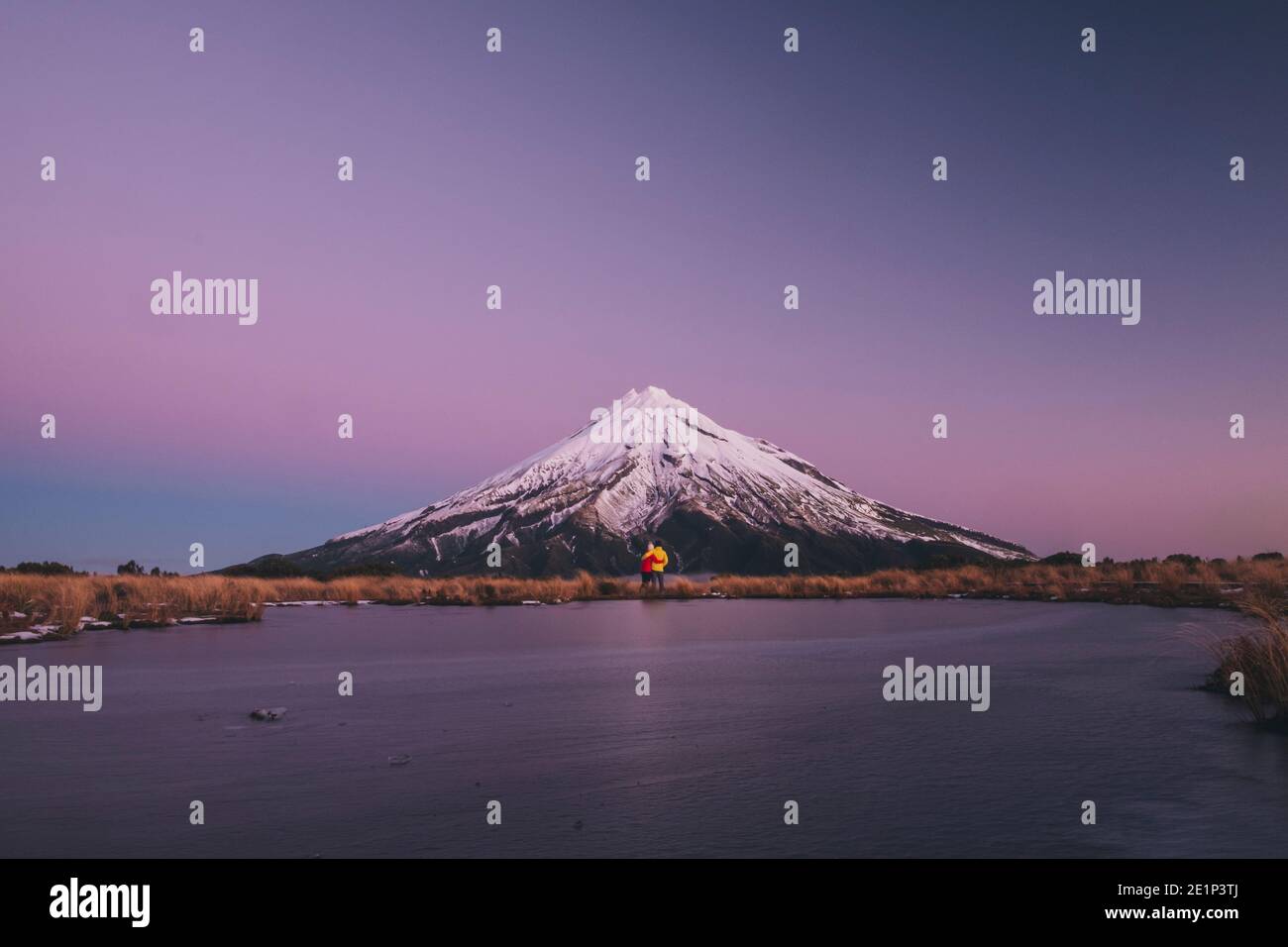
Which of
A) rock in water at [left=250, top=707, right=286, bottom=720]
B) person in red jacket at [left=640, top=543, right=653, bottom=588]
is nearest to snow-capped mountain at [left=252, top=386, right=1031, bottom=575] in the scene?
person in red jacket at [left=640, top=543, right=653, bottom=588]

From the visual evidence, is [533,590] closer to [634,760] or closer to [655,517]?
[634,760]

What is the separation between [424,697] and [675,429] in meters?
113

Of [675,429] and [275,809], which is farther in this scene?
[675,429]

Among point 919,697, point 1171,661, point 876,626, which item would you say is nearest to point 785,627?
point 876,626

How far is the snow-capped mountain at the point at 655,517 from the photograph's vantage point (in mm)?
93125

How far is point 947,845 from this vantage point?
5062 millimetres

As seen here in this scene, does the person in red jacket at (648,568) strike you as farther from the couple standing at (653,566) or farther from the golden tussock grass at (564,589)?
the golden tussock grass at (564,589)

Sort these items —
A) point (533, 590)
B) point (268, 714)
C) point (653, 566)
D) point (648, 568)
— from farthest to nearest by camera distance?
point (648, 568)
point (653, 566)
point (533, 590)
point (268, 714)

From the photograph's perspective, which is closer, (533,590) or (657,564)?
(533,590)

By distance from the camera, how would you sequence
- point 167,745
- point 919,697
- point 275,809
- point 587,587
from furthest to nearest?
point 587,587 → point 919,697 → point 167,745 → point 275,809

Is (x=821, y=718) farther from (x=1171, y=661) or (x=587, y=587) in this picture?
(x=587, y=587)

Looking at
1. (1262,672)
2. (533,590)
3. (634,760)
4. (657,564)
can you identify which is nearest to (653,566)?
(657,564)

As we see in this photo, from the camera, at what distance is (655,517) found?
104625mm
